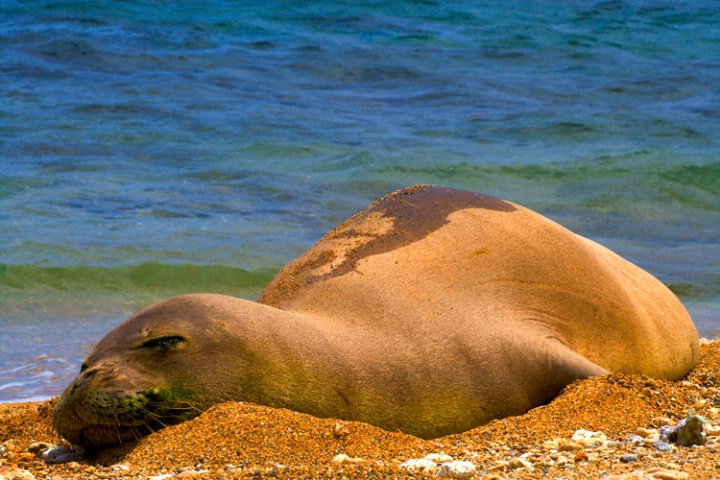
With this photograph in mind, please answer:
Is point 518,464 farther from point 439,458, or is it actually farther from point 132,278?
point 132,278

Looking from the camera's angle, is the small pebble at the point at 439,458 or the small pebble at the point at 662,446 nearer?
the small pebble at the point at 439,458

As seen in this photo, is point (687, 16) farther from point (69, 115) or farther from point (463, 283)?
point (463, 283)

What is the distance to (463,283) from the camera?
4.40 meters

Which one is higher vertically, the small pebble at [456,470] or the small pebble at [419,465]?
the small pebble at [456,470]

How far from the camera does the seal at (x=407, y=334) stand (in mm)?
3682

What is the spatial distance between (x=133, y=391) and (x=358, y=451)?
73 cm

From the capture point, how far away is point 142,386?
3.62m

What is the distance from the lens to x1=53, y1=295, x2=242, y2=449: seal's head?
360 cm

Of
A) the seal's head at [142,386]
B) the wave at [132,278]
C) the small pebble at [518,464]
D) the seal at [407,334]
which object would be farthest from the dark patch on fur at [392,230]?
the wave at [132,278]

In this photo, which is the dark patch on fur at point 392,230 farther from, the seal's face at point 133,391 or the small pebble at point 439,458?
the small pebble at point 439,458

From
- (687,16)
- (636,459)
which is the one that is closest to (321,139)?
(636,459)

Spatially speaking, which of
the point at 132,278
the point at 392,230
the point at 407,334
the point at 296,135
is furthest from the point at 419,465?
the point at 296,135

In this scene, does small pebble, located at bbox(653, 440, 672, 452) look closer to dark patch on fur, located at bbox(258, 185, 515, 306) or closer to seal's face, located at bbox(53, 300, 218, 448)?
dark patch on fur, located at bbox(258, 185, 515, 306)

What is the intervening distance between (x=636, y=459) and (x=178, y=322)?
59.5 inches
